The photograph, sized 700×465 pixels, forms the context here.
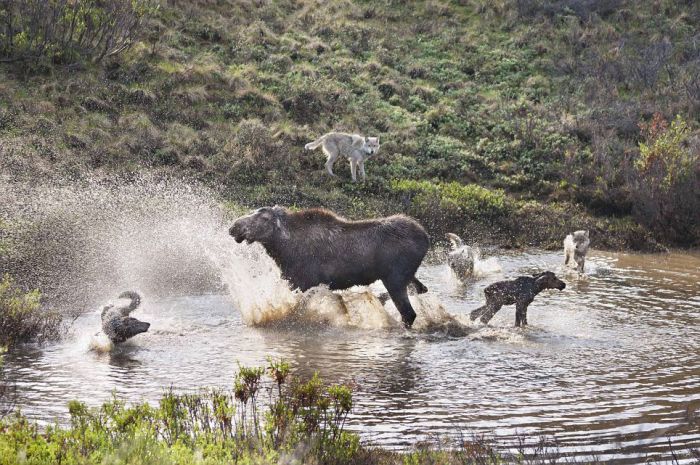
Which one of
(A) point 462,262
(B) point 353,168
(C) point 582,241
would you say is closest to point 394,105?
(B) point 353,168

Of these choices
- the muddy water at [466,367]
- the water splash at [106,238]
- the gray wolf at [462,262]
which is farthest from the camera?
the gray wolf at [462,262]

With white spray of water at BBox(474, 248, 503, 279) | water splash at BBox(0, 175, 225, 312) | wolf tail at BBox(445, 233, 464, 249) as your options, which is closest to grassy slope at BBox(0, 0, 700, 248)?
water splash at BBox(0, 175, 225, 312)

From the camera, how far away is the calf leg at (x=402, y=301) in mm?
11766

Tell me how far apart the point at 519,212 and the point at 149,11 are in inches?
512

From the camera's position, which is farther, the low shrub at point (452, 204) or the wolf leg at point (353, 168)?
the wolf leg at point (353, 168)

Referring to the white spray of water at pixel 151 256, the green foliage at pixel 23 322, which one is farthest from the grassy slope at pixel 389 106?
the green foliage at pixel 23 322

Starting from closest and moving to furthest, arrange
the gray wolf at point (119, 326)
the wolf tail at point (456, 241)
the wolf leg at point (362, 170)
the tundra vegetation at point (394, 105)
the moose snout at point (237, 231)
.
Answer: the gray wolf at point (119, 326), the moose snout at point (237, 231), the wolf tail at point (456, 241), the tundra vegetation at point (394, 105), the wolf leg at point (362, 170)

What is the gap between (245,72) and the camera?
27.2m

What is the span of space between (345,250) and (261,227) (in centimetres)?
115

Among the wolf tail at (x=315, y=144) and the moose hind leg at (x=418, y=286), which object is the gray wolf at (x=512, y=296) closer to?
the moose hind leg at (x=418, y=286)

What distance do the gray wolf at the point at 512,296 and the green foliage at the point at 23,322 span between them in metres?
5.35

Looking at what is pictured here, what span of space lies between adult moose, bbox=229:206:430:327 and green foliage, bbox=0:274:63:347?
2.60m

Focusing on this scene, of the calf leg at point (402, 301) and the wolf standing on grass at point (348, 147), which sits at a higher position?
the wolf standing on grass at point (348, 147)

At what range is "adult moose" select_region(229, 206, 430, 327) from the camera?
38.7 ft
